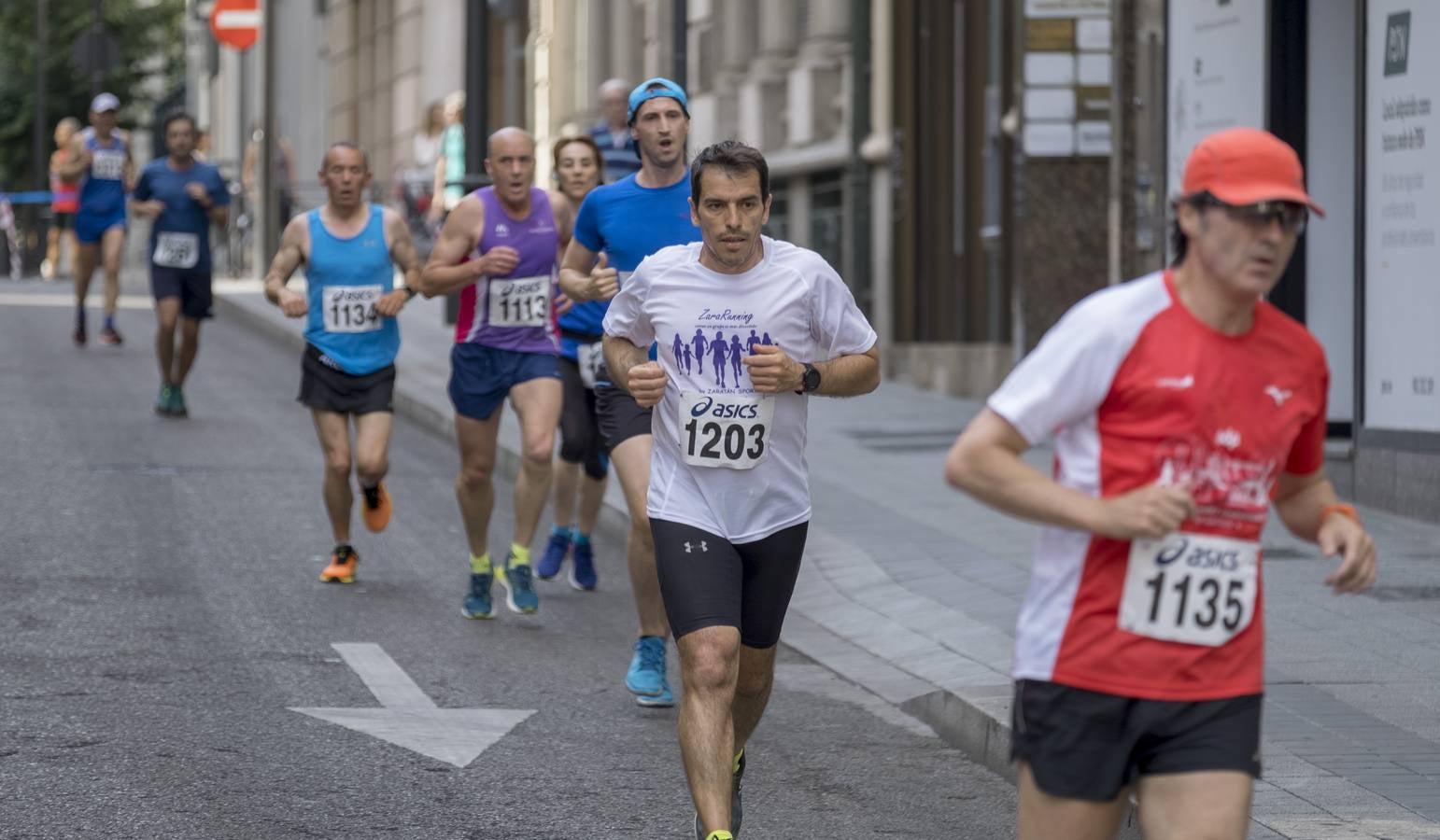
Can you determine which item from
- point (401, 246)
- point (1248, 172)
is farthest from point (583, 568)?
point (1248, 172)

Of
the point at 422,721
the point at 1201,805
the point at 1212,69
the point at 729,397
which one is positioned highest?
the point at 1212,69

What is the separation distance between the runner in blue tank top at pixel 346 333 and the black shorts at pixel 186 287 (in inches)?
247

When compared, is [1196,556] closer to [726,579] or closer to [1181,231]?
[1181,231]

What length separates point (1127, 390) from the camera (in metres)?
4.43

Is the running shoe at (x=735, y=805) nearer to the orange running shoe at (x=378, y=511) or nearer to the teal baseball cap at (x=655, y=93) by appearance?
A: the teal baseball cap at (x=655, y=93)

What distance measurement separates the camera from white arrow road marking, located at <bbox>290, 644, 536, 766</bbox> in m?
7.81

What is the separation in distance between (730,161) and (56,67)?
47.8 meters

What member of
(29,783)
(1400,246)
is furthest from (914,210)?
(29,783)

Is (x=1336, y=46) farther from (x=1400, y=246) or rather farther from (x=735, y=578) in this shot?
(x=735, y=578)

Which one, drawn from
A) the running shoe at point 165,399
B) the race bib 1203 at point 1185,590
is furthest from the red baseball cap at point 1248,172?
the running shoe at point 165,399

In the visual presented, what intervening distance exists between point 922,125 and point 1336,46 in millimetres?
7563

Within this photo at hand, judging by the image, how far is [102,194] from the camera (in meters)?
21.8

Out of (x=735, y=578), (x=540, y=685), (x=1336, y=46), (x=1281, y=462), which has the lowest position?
(x=540, y=685)

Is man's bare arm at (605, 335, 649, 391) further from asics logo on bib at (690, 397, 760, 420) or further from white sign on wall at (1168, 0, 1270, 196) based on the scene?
white sign on wall at (1168, 0, 1270, 196)
